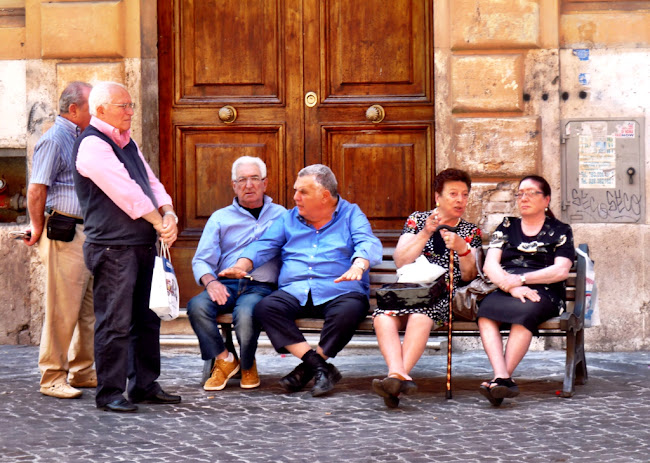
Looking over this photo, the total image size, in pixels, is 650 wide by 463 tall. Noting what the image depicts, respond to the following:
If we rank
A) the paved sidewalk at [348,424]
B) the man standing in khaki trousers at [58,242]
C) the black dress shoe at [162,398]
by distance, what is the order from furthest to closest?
the man standing in khaki trousers at [58,242] → the black dress shoe at [162,398] → the paved sidewalk at [348,424]

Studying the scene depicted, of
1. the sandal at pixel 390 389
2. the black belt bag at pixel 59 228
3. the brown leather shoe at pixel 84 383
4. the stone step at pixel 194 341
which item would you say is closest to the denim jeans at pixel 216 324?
the brown leather shoe at pixel 84 383

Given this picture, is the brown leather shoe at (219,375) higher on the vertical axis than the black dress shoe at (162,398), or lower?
higher

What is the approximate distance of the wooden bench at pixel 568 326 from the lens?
5.73 meters

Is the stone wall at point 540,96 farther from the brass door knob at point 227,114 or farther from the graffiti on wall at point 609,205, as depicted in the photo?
the brass door knob at point 227,114

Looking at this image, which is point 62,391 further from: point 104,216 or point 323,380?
point 323,380

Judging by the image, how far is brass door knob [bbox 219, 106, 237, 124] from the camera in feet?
25.2

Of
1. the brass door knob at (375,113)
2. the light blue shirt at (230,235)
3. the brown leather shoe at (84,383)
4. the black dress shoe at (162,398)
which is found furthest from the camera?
the brass door knob at (375,113)

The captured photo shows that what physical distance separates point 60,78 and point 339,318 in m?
3.11

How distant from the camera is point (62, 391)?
231 inches

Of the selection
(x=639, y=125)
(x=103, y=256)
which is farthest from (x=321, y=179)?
(x=639, y=125)

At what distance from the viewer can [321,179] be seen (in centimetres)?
612

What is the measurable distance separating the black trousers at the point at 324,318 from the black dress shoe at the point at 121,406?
0.89 m

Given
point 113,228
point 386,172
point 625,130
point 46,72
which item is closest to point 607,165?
point 625,130

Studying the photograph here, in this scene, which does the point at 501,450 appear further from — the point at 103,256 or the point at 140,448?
the point at 103,256
